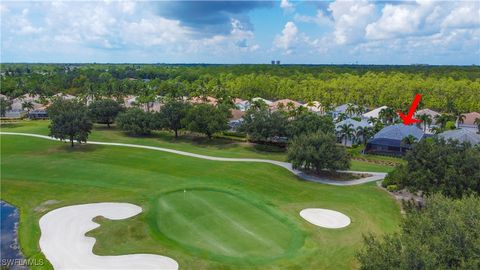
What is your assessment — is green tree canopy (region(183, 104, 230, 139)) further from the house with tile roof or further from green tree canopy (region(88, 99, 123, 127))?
the house with tile roof

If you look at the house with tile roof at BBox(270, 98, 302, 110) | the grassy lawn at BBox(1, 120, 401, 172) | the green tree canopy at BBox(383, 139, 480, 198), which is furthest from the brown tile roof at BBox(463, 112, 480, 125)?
the green tree canopy at BBox(383, 139, 480, 198)

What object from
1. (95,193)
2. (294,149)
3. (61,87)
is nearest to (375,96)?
(294,149)

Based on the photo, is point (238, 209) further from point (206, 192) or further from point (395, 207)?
point (395, 207)

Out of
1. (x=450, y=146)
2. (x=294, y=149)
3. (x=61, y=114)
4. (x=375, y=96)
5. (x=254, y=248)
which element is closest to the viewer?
(x=254, y=248)

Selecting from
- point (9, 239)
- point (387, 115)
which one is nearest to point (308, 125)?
point (387, 115)

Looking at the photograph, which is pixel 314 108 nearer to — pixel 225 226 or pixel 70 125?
pixel 70 125

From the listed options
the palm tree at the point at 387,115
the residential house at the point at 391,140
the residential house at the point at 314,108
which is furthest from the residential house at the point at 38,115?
the palm tree at the point at 387,115
